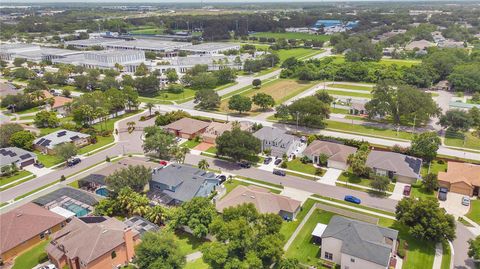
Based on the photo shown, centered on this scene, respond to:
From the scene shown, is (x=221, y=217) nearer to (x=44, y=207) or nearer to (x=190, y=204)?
(x=190, y=204)

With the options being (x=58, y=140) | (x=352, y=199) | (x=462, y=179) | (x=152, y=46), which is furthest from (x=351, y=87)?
(x=152, y=46)

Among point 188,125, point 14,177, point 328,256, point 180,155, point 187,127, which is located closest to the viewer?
point 328,256

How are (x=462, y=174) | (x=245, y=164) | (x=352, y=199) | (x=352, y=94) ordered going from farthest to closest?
(x=352, y=94) → (x=245, y=164) → (x=462, y=174) → (x=352, y=199)

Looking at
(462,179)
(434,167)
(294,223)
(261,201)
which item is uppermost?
(261,201)

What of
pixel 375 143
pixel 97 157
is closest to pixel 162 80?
pixel 97 157

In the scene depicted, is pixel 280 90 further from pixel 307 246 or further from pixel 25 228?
pixel 25 228

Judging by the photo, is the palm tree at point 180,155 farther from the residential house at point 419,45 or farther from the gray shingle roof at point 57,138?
the residential house at point 419,45
